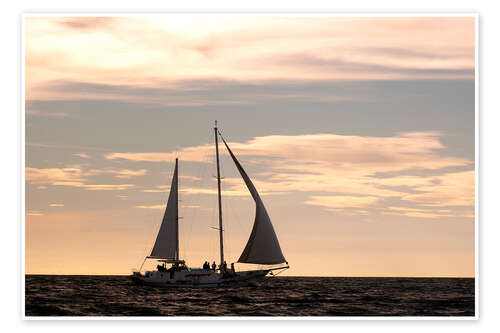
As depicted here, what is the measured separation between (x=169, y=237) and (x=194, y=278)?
2283mm

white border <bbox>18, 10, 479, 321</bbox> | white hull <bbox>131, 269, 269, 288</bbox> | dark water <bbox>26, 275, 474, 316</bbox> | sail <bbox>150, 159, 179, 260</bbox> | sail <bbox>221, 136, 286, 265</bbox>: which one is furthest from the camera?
sail <bbox>150, 159, 179, 260</bbox>

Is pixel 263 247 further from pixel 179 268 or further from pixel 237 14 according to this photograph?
pixel 237 14

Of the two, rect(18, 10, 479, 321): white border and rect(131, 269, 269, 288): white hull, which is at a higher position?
rect(18, 10, 479, 321): white border

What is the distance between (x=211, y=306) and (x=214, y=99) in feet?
27.5

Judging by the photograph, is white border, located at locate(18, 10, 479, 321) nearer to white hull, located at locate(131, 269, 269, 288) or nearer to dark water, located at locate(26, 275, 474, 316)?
dark water, located at locate(26, 275, 474, 316)

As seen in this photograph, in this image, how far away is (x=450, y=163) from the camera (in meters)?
20.1

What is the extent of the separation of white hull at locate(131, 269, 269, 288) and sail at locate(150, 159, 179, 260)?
2.96 ft

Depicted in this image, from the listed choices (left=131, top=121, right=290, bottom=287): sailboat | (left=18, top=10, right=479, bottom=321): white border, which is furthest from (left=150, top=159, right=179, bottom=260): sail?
(left=18, top=10, right=479, bottom=321): white border

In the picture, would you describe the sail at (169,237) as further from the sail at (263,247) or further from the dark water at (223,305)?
the sail at (263,247)

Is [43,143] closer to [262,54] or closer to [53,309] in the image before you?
[53,309]

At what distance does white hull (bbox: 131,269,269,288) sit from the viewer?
3691 centimetres
